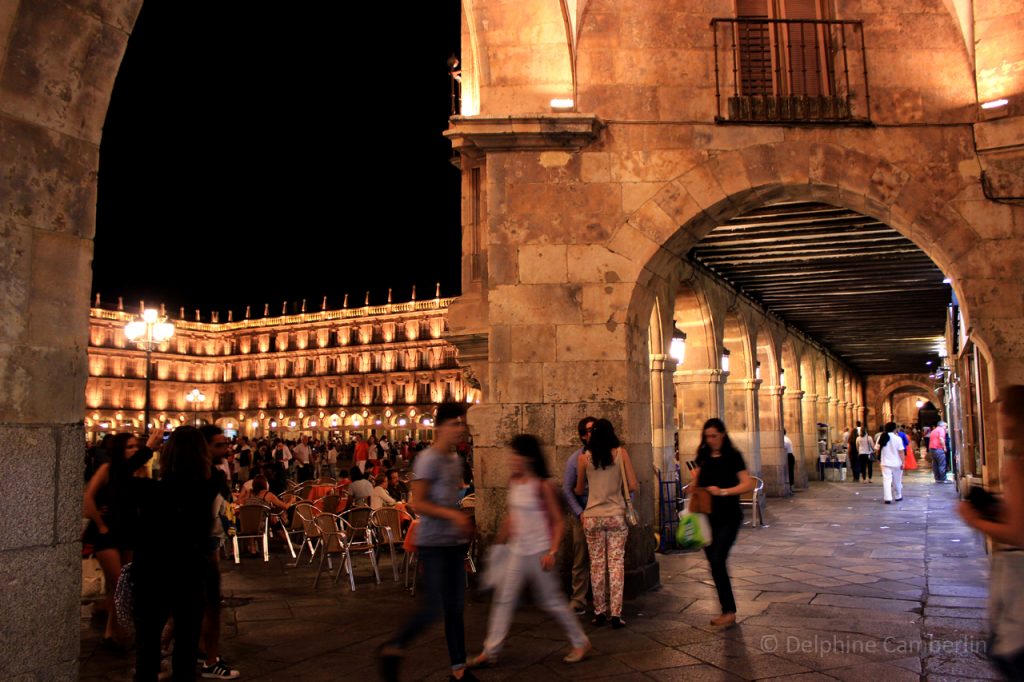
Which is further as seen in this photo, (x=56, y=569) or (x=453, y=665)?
(x=453, y=665)

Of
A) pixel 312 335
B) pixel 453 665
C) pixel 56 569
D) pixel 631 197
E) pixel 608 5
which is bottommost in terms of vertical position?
pixel 453 665

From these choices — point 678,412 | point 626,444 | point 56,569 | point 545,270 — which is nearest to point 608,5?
point 545,270

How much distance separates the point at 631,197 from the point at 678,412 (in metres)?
6.63

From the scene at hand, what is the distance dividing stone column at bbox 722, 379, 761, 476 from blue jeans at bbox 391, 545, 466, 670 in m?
10.2

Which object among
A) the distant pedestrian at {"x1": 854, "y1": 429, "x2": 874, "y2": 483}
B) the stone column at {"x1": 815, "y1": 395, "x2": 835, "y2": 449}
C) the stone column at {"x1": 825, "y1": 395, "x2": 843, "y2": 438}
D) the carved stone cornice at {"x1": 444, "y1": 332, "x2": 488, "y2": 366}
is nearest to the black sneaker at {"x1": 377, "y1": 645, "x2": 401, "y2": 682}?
the carved stone cornice at {"x1": 444, "y1": 332, "x2": 488, "y2": 366}

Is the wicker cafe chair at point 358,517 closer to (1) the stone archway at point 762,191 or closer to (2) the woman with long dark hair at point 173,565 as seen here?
(1) the stone archway at point 762,191

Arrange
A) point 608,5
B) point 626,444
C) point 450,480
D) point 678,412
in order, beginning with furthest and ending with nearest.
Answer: point 678,412 < point 608,5 < point 626,444 < point 450,480

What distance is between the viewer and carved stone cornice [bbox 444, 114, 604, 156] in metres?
6.17

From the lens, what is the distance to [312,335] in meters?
75.8

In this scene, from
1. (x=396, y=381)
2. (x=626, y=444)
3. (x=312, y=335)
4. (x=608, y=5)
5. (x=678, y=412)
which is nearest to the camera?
(x=626, y=444)

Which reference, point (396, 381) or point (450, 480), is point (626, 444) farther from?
point (396, 381)

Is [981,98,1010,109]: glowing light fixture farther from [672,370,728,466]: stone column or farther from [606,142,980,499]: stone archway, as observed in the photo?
[672,370,728,466]: stone column

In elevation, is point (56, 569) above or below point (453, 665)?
above

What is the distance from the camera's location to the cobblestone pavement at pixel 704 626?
4238 mm
